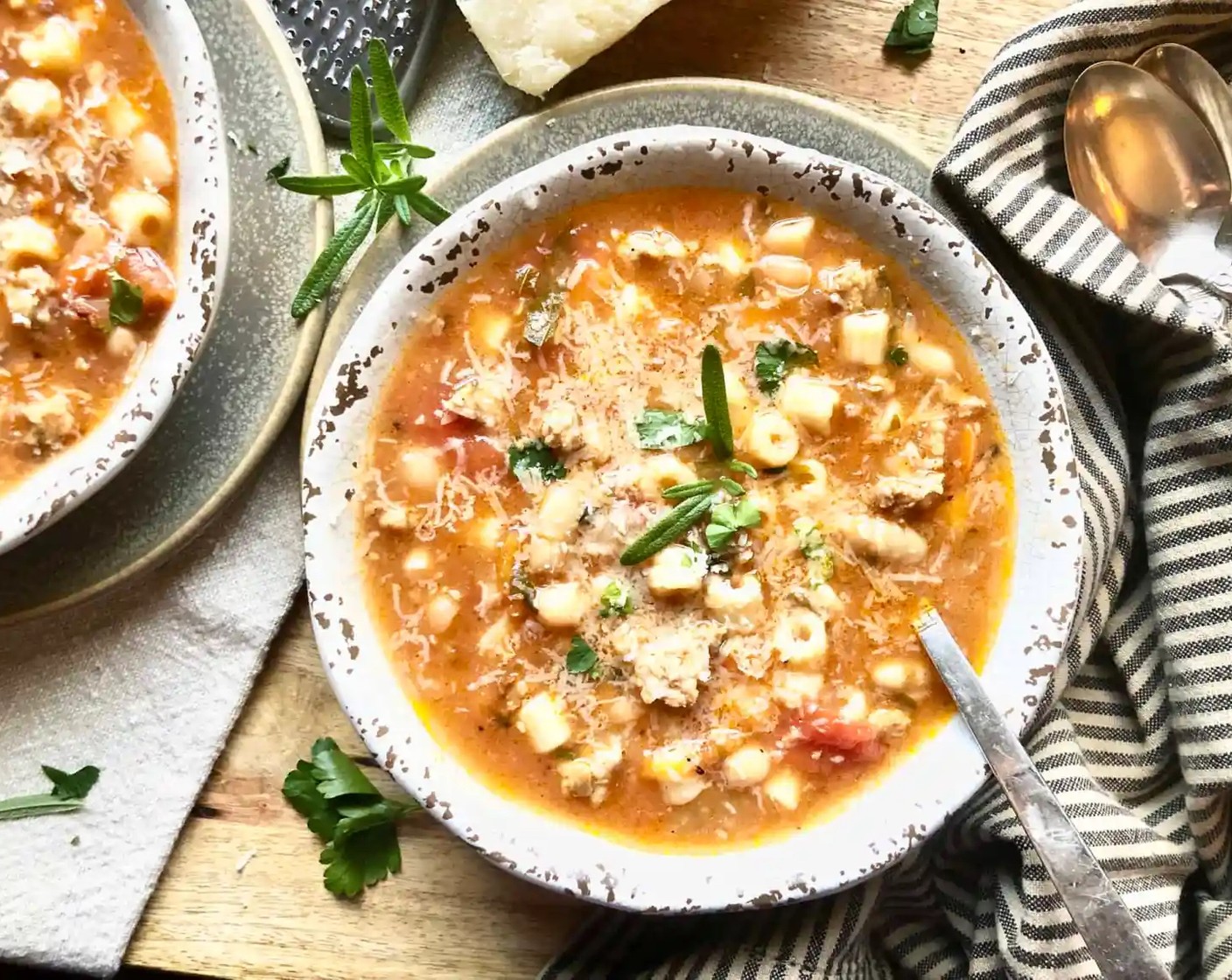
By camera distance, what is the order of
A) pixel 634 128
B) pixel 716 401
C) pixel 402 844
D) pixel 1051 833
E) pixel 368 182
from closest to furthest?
pixel 716 401 < pixel 1051 833 < pixel 368 182 < pixel 634 128 < pixel 402 844

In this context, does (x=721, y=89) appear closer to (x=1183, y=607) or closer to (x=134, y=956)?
(x=1183, y=607)

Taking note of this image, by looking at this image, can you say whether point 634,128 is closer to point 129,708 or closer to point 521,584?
point 521,584

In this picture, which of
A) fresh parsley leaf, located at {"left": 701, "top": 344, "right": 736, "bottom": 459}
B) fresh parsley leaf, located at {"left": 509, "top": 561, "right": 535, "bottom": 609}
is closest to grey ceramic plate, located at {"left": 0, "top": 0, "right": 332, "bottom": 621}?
fresh parsley leaf, located at {"left": 509, "top": 561, "right": 535, "bottom": 609}

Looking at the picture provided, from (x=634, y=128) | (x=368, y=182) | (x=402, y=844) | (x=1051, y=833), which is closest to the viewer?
(x=1051, y=833)

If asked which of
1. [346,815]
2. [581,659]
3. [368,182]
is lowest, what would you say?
[346,815]

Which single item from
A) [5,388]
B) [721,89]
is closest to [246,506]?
[5,388]

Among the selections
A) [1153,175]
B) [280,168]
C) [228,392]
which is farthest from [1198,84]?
[228,392]
